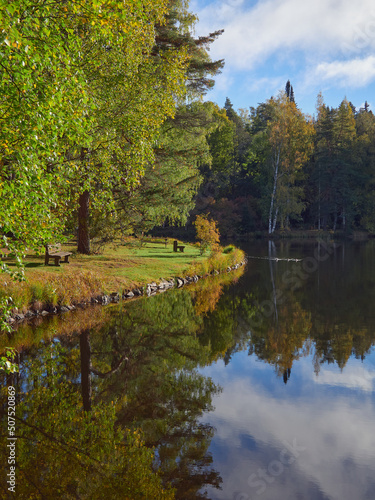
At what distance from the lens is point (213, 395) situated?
29.0 ft

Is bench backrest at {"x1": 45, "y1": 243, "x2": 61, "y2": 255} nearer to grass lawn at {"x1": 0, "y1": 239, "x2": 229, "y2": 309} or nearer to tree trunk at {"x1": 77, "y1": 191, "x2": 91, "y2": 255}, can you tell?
grass lawn at {"x1": 0, "y1": 239, "x2": 229, "y2": 309}

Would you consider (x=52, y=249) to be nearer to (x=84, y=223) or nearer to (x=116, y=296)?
(x=84, y=223)

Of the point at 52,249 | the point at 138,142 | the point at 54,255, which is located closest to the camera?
the point at 138,142

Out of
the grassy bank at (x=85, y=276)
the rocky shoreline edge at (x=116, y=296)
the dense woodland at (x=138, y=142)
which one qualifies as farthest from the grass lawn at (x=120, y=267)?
the dense woodland at (x=138, y=142)

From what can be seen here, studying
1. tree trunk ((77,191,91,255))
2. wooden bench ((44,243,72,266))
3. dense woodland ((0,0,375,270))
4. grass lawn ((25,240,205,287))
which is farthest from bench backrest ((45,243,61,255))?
tree trunk ((77,191,91,255))

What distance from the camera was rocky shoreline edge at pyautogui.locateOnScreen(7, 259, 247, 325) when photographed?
13.9 meters

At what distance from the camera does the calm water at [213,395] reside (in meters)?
5.98

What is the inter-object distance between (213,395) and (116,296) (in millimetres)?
9535

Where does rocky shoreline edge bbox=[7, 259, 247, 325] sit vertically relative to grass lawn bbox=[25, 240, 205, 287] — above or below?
below

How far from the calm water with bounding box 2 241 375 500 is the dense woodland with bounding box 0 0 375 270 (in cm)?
332

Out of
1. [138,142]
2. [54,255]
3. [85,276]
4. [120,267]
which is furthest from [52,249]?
[138,142]

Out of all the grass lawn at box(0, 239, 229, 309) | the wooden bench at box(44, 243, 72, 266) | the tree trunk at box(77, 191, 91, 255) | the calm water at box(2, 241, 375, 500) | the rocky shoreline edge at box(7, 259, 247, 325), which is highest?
the tree trunk at box(77, 191, 91, 255)

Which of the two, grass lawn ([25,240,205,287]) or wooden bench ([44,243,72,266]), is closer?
grass lawn ([25,240,205,287])

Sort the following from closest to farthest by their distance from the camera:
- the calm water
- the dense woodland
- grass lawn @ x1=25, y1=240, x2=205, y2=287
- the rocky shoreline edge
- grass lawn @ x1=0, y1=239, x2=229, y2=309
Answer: the calm water → the dense woodland → the rocky shoreline edge → grass lawn @ x1=0, y1=239, x2=229, y2=309 → grass lawn @ x1=25, y1=240, x2=205, y2=287
